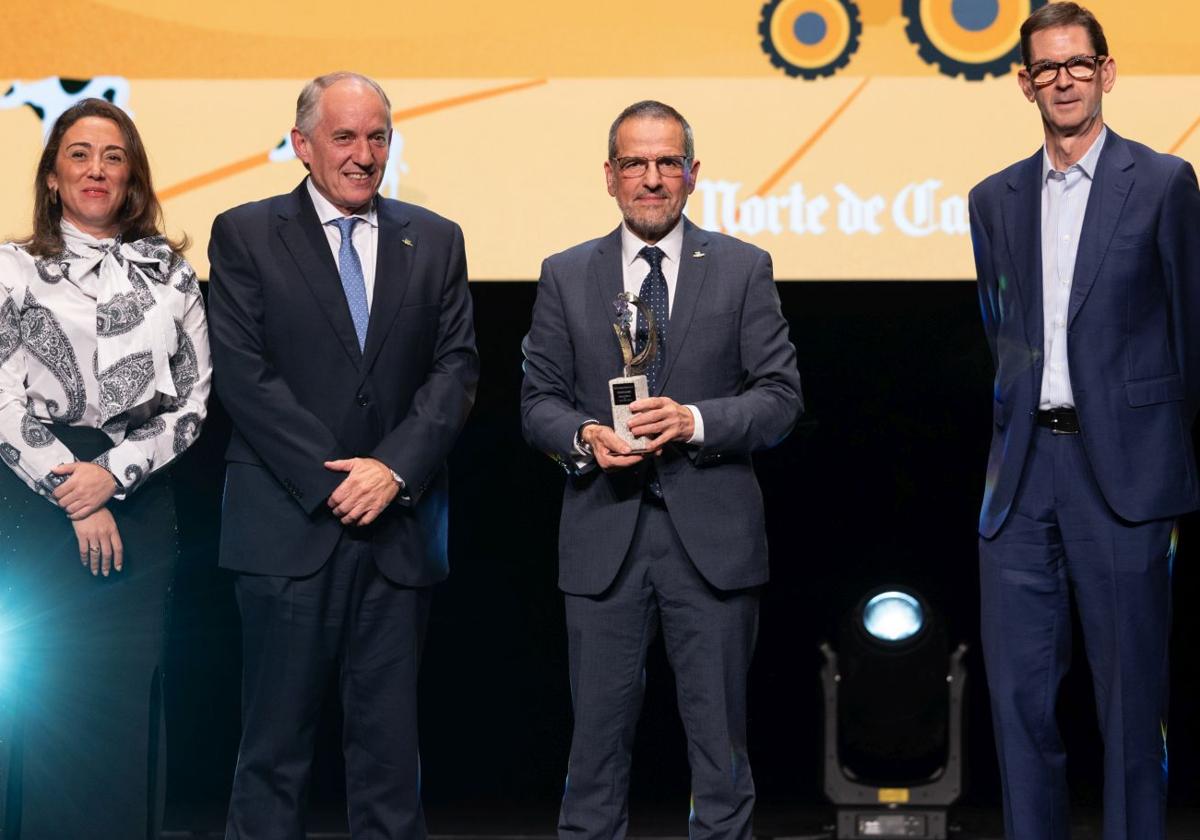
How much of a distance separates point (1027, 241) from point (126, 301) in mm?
1957

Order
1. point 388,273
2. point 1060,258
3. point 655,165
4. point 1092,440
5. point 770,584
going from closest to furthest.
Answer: point 1092,440
point 1060,258
point 655,165
point 388,273
point 770,584

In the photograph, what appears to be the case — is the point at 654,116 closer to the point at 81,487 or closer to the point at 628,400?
the point at 628,400

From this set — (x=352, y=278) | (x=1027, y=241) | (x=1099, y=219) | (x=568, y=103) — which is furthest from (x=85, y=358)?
(x=1099, y=219)

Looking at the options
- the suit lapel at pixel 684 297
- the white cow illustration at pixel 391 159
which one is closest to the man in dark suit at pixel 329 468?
the suit lapel at pixel 684 297

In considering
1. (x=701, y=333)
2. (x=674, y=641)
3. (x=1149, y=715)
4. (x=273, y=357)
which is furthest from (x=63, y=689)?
(x=1149, y=715)

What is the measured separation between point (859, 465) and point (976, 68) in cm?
138

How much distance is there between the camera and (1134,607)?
3.28 metres

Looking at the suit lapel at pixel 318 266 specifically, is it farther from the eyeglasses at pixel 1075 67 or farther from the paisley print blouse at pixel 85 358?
the eyeglasses at pixel 1075 67

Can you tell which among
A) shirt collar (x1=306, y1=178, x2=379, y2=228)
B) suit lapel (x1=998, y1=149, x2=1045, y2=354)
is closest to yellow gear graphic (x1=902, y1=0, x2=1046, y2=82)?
suit lapel (x1=998, y1=149, x2=1045, y2=354)

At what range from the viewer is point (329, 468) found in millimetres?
3471

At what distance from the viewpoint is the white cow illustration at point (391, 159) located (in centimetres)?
444

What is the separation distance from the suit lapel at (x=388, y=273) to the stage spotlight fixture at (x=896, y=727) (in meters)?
1.61

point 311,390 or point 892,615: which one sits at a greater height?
point 311,390

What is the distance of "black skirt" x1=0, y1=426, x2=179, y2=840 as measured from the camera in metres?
3.47
